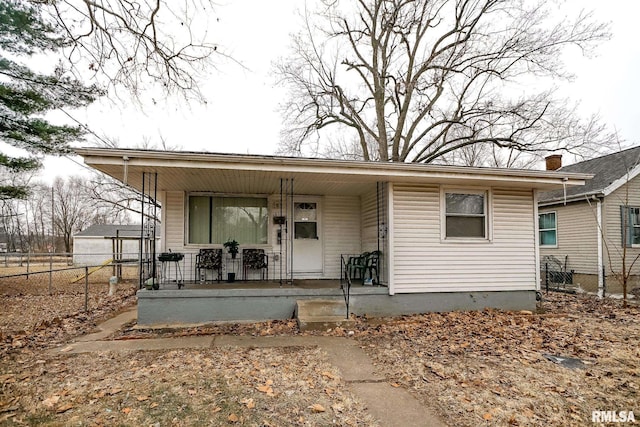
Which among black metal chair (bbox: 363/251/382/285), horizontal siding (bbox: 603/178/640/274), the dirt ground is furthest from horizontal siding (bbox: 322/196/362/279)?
horizontal siding (bbox: 603/178/640/274)

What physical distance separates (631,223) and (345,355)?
38.0ft

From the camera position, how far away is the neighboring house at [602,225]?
10.8m

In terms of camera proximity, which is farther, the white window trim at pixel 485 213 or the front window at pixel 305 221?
the front window at pixel 305 221

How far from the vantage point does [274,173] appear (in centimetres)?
655

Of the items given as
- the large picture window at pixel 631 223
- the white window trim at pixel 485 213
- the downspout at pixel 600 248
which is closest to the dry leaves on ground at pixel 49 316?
the white window trim at pixel 485 213

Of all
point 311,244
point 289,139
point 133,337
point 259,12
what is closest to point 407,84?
point 289,139

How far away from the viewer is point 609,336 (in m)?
5.63

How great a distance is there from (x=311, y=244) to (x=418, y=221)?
9.14ft

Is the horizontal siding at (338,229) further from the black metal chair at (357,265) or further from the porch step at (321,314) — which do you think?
the porch step at (321,314)

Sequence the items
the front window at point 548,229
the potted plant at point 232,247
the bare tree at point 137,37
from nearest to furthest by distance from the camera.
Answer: the bare tree at point 137,37, the potted plant at point 232,247, the front window at point 548,229

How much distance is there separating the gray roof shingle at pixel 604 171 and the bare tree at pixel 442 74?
2.66m

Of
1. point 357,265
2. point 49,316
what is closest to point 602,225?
point 357,265

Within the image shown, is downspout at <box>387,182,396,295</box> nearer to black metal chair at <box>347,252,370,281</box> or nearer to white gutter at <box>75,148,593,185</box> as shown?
white gutter at <box>75,148,593,185</box>

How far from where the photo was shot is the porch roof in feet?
19.0
